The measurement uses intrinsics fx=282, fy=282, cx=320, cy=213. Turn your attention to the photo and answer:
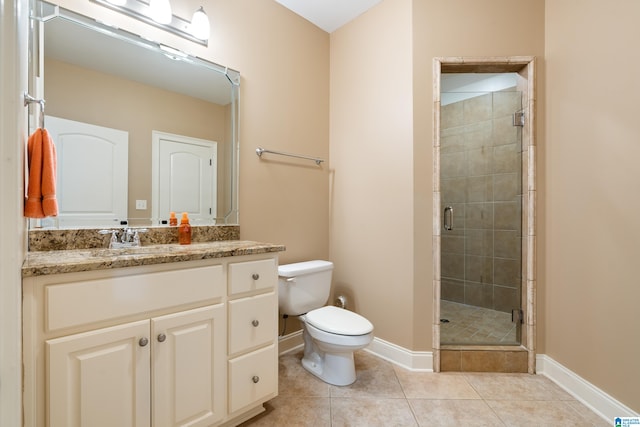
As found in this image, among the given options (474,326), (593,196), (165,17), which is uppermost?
(165,17)

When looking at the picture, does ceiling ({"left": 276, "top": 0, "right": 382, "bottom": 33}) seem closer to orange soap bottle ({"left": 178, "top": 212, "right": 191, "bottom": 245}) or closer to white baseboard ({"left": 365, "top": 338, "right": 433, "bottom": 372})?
orange soap bottle ({"left": 178, "top": 212, "right": 191, "bottom": 245})

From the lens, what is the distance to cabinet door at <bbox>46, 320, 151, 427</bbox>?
2.94 feet

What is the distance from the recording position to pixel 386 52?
6.86 ft

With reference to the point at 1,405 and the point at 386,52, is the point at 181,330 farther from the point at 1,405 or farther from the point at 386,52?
the point at 386,52

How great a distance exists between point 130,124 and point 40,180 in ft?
1.86

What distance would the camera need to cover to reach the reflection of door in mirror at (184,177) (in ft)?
5.20

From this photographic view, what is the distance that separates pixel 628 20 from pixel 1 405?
2724mm

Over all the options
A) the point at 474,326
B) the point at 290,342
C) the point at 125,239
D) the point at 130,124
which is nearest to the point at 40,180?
the point at 125,239

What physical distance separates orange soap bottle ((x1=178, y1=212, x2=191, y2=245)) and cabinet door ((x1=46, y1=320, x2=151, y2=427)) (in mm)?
581

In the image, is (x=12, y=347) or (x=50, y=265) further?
(x=50, y=265)

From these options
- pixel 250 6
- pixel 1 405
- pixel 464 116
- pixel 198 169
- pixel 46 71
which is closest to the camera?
pixel 1 405

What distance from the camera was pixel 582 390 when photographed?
1.59 metres

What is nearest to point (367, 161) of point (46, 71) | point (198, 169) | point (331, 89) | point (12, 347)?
point (331, 89)

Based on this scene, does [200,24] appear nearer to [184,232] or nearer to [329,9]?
[329,9]
